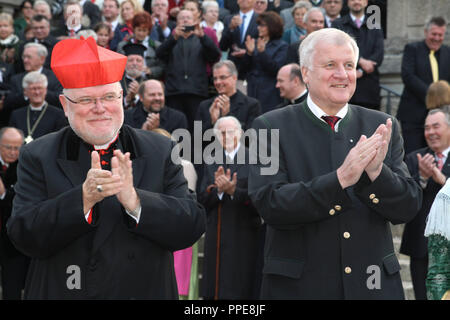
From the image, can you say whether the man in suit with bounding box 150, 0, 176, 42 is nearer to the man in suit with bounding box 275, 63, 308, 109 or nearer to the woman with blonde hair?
the man in suit with bounding box 275, 63, 308, 109

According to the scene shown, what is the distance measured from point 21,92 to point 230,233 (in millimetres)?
3788

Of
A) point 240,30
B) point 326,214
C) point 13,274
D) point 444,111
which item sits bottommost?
point 13,274

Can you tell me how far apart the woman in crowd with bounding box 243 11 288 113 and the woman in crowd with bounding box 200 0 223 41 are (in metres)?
1.70

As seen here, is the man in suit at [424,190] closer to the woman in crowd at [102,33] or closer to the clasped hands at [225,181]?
the clasped hands at [225,181]

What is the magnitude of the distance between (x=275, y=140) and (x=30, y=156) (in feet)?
3.76

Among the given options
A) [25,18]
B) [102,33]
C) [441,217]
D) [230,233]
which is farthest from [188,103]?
[441,217]

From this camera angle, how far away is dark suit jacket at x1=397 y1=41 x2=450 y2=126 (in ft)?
29.4

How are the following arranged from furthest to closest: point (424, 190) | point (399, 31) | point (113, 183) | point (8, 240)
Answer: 1. point (399, 31)
2. point (8, 240)
3. point (424, 190)
4. point (113, 183)

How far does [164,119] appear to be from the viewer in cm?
858

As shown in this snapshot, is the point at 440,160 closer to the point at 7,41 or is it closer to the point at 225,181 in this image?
the point at 225,181

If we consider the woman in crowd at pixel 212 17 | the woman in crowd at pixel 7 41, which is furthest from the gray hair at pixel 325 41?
the woman in crowd at pixel 7 41

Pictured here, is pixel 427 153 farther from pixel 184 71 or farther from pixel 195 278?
pixel 184 71

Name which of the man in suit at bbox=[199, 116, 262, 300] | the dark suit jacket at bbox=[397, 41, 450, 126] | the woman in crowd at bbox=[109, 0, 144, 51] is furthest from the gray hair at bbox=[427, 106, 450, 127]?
the woman in crowd at bbox=[109, 0, 144, 51]

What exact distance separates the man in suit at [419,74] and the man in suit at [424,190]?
1.67 meters
